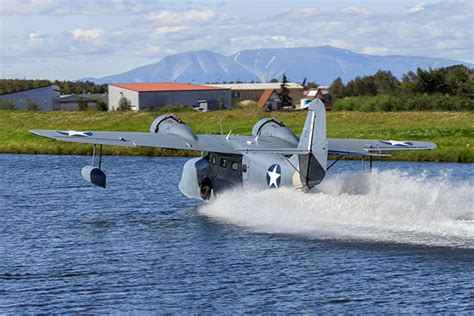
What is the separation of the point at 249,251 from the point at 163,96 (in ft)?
349

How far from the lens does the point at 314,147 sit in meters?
30.6

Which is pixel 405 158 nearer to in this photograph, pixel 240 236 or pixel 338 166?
pixel 338 166

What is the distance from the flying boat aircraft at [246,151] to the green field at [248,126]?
75.6 feet

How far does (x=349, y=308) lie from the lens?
21359 mm

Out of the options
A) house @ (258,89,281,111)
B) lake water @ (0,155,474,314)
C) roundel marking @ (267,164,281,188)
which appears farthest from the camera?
house @ (258,89,281,111)

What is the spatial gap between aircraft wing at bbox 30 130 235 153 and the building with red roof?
92491mm

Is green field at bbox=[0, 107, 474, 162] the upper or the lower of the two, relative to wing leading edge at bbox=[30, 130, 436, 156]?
lower

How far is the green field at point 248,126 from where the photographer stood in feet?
206

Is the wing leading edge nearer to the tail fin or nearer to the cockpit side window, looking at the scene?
the cockpit side window

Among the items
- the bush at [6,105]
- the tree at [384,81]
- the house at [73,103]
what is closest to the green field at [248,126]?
the bush at [6,105]

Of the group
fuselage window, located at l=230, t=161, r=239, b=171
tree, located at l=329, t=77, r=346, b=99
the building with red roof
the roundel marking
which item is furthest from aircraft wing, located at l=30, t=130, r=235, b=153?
tree, located at l=329, t=77, r=346, b=99

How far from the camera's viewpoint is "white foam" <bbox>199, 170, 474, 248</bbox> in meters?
28.8

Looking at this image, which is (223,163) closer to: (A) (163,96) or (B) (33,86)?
(A) (163,96)

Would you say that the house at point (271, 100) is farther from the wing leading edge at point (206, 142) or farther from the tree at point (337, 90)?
the wing leading edge at point (206, 142)
